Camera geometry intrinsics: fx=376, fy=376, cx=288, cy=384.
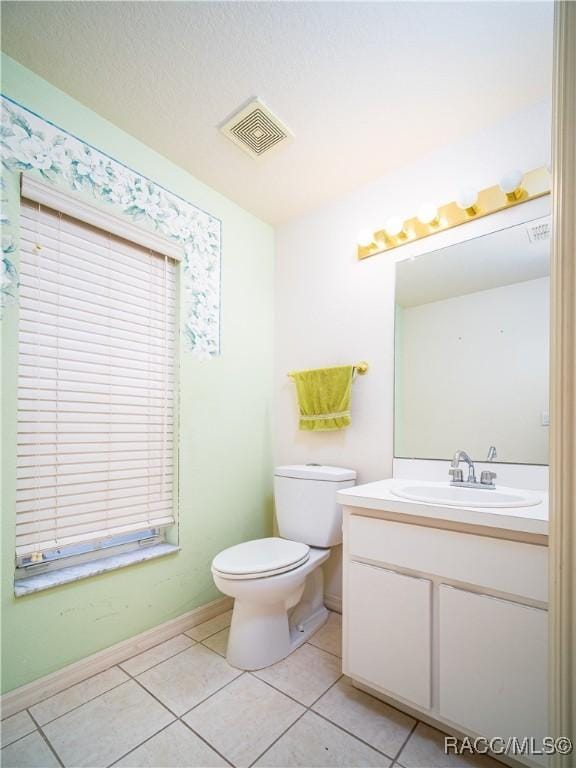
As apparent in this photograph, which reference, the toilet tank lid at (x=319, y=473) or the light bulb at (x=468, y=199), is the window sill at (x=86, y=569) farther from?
the light bulb at (x=468, y=199)

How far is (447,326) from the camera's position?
176cm

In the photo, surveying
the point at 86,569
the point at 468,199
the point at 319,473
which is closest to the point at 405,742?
the point at 319,473

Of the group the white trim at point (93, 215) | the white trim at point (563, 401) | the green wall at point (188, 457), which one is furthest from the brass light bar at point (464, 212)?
the white trim at point (563, 401)

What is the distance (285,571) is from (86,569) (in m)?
0.80

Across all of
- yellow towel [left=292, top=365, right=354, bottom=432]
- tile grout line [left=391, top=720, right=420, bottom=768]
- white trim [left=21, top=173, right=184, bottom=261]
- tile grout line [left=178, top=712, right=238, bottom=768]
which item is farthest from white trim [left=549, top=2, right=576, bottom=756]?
white trim [left=21, top=173, right=184, bottom=261]

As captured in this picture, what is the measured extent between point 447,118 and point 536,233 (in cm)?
63

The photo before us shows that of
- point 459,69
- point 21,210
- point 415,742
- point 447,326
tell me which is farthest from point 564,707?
point 21,210

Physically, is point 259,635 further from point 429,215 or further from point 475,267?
point 429,215

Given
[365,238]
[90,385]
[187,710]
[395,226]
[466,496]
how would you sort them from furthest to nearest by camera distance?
[365,238], [395,226], [90,385], [466,496], [187,710]

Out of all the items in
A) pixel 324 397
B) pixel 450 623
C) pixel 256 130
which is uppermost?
pixel 256 130

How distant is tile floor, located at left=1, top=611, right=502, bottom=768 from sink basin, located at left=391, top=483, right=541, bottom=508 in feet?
2.45

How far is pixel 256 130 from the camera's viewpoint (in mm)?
1673

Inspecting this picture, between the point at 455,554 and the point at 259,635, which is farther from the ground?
the point at 455,554

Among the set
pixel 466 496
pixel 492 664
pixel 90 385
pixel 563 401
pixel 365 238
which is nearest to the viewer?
pixel 563 401
